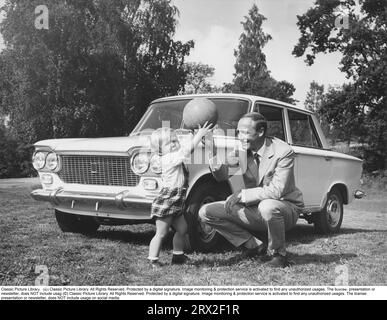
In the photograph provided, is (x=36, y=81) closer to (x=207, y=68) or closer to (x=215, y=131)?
(x=215, y=131)

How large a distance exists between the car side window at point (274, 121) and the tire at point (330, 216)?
1315 mm

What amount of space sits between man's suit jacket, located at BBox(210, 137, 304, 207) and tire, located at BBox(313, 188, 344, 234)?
2.63 meters

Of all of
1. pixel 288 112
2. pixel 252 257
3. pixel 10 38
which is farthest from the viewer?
pixel 10 38

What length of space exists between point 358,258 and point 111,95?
815 inches

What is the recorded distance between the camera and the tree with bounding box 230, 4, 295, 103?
123ft

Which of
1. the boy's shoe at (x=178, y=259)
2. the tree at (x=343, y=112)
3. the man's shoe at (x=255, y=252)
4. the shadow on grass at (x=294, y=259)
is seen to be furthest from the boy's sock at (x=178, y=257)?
the tree at (x=343, y=112)

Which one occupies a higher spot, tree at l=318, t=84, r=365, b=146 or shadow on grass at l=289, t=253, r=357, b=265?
tree at l=318, t=84, r=365, b=146

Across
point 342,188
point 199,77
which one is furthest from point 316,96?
point 342,188

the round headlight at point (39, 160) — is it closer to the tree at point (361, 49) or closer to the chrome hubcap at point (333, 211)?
the chrome hubcap at point (333, 211)

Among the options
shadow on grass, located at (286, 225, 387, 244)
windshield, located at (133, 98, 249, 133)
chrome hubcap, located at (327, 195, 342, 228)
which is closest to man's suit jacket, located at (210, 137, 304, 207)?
windshield, located at (133, 98, 249, 133)

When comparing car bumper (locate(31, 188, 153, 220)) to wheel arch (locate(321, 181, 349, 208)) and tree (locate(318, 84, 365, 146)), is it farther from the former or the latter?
tree (locate(318, 84, 365, 146))

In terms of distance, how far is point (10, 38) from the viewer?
2147cm

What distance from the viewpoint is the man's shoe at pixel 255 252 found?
4742 millimetres

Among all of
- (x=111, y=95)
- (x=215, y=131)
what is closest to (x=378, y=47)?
(x=111, y=95)
